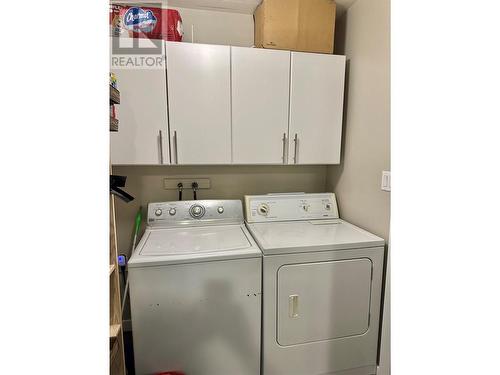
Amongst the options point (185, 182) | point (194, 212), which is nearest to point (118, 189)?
point (194, 212)

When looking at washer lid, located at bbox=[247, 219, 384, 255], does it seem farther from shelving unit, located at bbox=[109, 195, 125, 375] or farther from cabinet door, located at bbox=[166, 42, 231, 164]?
shelving unit, located at bbox=[109, 195, 125, 375]

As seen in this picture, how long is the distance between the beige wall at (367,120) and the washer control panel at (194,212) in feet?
2.98

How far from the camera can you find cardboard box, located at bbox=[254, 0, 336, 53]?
1811 millimetres

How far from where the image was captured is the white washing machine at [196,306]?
4.52 ft

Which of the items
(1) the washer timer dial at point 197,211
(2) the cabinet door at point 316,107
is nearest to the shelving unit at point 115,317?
(1) the washer timer dial at point 197,211

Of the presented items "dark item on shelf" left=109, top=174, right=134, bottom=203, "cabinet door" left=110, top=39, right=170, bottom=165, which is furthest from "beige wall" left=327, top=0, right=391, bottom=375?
"dark item on shelf" left=109, top=174, right=134, bottom=203

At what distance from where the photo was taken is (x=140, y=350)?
1.39 meters

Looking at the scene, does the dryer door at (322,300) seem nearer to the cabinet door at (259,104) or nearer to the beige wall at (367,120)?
the beige wall at (367,120)

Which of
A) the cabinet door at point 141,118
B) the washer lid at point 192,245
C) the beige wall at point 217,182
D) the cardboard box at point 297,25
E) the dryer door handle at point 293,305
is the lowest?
the dryer door handle at point 293,305

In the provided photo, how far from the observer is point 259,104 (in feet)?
6.17

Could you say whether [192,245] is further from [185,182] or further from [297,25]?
[297,25]
